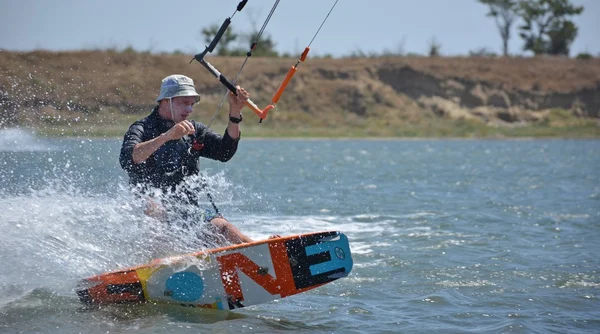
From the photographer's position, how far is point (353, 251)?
1105cm

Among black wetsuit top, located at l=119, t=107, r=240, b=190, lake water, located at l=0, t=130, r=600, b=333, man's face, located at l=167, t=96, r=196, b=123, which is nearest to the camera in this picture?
lake water, located at l=0, t=130, r=600, b=333

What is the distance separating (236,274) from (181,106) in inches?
61.3

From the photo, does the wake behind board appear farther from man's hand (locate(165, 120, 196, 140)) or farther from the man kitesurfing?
man's hand (locate(165, 120, 196, 140))

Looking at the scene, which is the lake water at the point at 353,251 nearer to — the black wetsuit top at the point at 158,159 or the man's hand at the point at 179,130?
the black wetsuit top at the point at 158,159

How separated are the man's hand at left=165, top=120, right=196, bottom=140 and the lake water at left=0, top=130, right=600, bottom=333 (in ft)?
2.85

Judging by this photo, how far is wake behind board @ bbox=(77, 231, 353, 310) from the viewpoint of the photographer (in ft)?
24.4

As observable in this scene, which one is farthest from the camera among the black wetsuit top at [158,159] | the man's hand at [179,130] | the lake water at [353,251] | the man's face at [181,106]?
the man's face at [181,106]

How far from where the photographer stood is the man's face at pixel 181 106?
25.6ft

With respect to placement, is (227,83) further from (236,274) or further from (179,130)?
(236,274)

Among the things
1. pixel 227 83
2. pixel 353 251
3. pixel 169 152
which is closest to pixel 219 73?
pixel 227 83

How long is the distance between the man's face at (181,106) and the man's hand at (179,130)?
0.53 m

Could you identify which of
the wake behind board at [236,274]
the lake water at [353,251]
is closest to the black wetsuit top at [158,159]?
the lake water at [353,251]

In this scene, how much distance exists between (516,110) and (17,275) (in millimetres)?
57534

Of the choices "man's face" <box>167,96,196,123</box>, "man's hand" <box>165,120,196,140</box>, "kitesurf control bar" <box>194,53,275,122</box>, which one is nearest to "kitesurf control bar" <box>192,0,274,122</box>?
"kitesurf control bar" <box>194,53,275,122</box>
